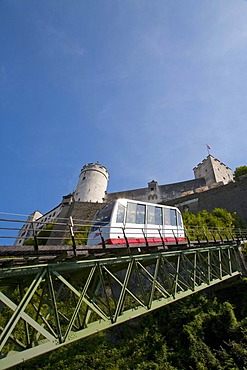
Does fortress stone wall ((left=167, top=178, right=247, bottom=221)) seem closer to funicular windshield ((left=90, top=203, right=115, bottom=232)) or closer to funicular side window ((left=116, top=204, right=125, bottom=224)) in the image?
funicular side window ((left=116, top=204, right=125, bottom=224))

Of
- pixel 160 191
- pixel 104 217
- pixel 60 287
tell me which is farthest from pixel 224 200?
pixel 60 287

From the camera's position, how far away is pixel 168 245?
9.40m

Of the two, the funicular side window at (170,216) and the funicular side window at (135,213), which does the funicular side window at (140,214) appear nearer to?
the funicular side window at (135,213)

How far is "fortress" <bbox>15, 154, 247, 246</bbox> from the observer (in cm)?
3352

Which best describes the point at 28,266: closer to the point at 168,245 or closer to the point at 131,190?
the point at 168,245

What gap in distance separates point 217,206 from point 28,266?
28156 mm

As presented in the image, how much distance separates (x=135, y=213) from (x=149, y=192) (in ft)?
125

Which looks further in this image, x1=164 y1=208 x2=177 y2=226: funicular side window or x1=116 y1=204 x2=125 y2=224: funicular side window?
x1=164 y1=208 x2=177 y2=226: funicular side window

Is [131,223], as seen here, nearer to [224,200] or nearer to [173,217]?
[173,217]

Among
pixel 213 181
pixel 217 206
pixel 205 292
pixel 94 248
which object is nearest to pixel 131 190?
pixel 213 181

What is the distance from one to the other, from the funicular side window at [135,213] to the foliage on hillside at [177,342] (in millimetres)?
5787

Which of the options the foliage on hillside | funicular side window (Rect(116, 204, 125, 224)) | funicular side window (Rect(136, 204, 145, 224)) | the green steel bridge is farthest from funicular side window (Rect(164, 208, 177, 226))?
the foliage on hillside

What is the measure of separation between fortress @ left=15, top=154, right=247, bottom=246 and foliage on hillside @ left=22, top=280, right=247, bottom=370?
19315mm

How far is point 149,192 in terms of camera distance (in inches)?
1912
